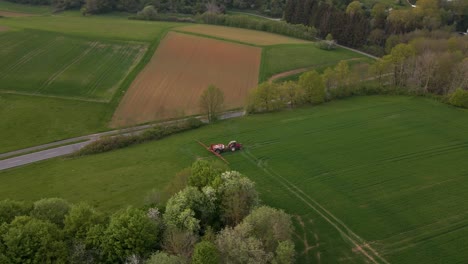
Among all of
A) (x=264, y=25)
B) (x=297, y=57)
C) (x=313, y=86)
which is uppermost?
(x=264, y=25)

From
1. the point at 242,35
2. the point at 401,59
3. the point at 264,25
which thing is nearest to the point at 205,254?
the point at 401,59

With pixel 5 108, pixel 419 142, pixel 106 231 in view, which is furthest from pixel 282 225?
pixel 5 108

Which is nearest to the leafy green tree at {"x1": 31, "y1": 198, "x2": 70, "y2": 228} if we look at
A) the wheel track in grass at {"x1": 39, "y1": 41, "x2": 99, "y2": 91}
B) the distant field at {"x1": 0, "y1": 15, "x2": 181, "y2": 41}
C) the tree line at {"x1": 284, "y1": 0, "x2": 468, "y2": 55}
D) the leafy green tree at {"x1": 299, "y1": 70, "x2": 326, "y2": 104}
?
the leafy green tree at {"x1": 299, "y1": 70, "x2": 326, "y2": 104}

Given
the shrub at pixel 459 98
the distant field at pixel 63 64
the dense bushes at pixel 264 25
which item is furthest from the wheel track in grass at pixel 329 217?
the dense bushes at pixel 264 25

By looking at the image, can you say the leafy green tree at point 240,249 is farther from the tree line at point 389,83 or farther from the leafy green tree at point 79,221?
the tree line at point 389,83

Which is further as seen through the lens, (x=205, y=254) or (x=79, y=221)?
(x=79, y=221)

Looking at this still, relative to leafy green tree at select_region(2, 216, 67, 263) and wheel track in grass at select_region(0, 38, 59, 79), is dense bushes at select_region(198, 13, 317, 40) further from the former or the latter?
leafy green tree at select_region(2, 216, 67, 263)

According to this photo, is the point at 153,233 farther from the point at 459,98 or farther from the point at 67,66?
the point at 67,66
